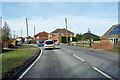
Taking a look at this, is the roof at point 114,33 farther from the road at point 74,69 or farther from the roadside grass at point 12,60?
the roadside grass at point 12,60

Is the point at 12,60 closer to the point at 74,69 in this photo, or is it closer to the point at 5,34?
the point at 74,69

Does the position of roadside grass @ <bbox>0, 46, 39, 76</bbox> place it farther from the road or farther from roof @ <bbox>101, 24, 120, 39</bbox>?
roof @ <bbox>101, 24, 120, 39</bbox>

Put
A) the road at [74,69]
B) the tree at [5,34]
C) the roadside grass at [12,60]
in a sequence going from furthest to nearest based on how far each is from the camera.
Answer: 1. the tree at [5,34]
2. the roadside grass at [12,60]
3. the road at [74,69]

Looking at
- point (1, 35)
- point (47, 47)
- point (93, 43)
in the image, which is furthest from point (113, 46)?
point (1, 35)

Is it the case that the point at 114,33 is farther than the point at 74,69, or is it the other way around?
the point at 114,33

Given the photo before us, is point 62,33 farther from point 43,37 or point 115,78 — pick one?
point 115,78

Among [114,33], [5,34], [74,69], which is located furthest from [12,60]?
[114,33]

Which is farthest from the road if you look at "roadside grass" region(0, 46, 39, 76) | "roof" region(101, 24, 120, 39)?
"roof" region(101, 24, 120, 39)

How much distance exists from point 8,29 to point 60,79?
2908cm

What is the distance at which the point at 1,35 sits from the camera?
2978cm

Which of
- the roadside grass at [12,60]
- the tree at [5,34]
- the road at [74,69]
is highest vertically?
the tree at [5,34]

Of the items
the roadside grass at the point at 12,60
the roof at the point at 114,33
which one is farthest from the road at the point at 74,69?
the roof at the point at 114,33

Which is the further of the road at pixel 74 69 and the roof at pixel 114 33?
the roof at pixel 114 33

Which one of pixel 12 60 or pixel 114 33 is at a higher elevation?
pixel 114 33
